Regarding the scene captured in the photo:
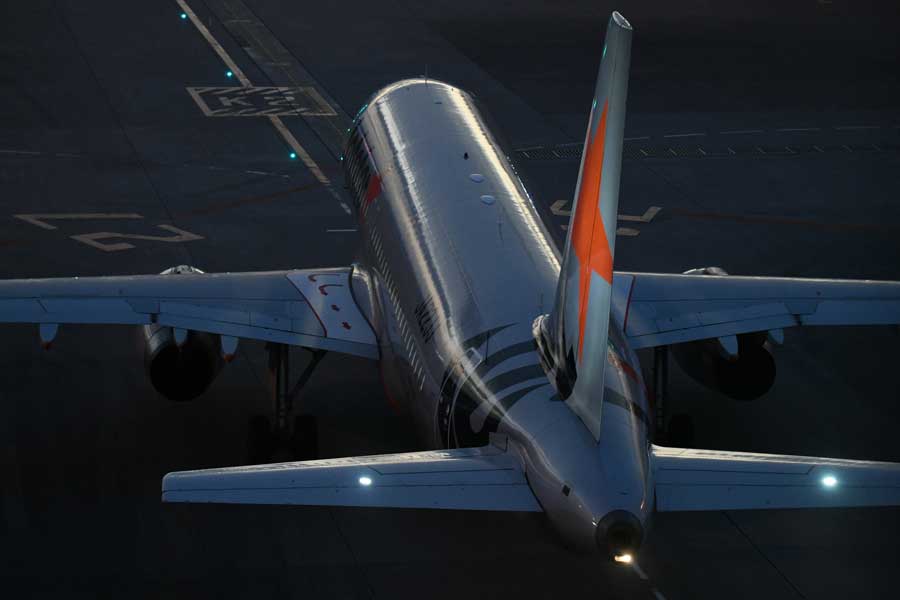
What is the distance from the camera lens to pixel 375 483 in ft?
63.8

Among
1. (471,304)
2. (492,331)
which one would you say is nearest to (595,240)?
(492,331)

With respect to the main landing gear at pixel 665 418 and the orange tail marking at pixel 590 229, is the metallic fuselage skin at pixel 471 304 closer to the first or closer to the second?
the orange tail marking at pixel 590 229

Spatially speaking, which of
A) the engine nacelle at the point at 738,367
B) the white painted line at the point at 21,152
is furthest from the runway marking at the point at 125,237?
the engine nacelle at the point at 738,367

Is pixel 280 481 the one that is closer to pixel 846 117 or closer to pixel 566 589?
pixel 566 589

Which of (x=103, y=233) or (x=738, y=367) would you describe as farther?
(x=103, y=233)

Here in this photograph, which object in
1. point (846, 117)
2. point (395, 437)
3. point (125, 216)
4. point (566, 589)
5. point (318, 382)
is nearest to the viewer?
point (566, 589)

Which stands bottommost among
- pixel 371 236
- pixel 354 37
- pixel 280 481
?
pixel 354 37

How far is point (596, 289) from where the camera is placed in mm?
18422

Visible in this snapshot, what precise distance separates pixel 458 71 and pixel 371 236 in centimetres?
2926

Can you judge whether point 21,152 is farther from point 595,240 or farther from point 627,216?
point 595,240

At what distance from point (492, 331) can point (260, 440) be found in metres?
7.67

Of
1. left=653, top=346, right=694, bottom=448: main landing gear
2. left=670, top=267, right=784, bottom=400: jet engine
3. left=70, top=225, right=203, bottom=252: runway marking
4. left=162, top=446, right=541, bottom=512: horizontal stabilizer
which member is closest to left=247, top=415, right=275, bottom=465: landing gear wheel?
left=653, top=346, right=694, bottom=448: main landing gear

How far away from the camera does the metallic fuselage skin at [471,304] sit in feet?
64.6

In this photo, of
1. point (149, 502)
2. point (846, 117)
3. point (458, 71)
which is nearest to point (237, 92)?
point (458, 71)
